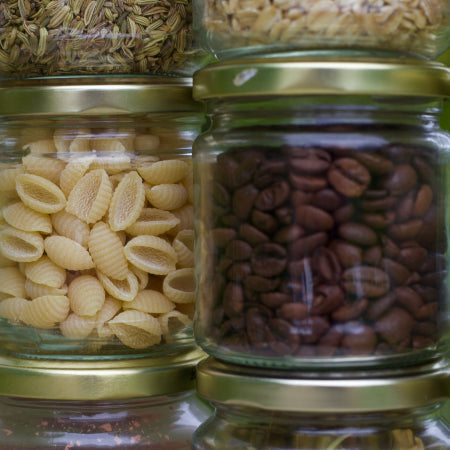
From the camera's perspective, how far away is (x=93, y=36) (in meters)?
0.68

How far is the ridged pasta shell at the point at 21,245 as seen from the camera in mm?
702

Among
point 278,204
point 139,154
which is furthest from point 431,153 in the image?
point 139,154

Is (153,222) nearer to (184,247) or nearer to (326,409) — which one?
(184,247)

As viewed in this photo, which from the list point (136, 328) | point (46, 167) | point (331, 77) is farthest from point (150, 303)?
point (331, 77)

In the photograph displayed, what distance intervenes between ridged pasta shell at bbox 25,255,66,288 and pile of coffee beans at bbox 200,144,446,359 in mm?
154

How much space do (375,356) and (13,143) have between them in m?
0.32

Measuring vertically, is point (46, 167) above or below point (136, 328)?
above

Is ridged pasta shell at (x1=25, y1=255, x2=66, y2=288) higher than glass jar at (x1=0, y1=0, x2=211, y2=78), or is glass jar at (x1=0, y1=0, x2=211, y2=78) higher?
glass jar at (x1=0, y1=0, x2=211, y2=78)

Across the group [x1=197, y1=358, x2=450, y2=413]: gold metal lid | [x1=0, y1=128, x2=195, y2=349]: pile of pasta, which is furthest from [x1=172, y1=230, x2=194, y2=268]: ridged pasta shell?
[x1=197, y1=358, x2=450, y2=413]: gold metal lid

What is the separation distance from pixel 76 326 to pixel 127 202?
0.10m

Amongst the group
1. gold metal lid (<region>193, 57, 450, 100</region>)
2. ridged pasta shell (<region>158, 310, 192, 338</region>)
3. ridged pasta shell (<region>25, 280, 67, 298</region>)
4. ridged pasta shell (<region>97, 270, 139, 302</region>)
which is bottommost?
ridged pasta shell (<region>158, 310, 192, 338</region>)

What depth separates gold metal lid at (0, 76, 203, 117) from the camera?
2.28 feet

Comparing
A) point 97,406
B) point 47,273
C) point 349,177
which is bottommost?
point 97,406

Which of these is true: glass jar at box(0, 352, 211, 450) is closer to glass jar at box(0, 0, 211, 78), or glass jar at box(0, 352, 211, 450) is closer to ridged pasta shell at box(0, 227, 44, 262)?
ridged pasta shell at box(0, 227, 44, 262)
